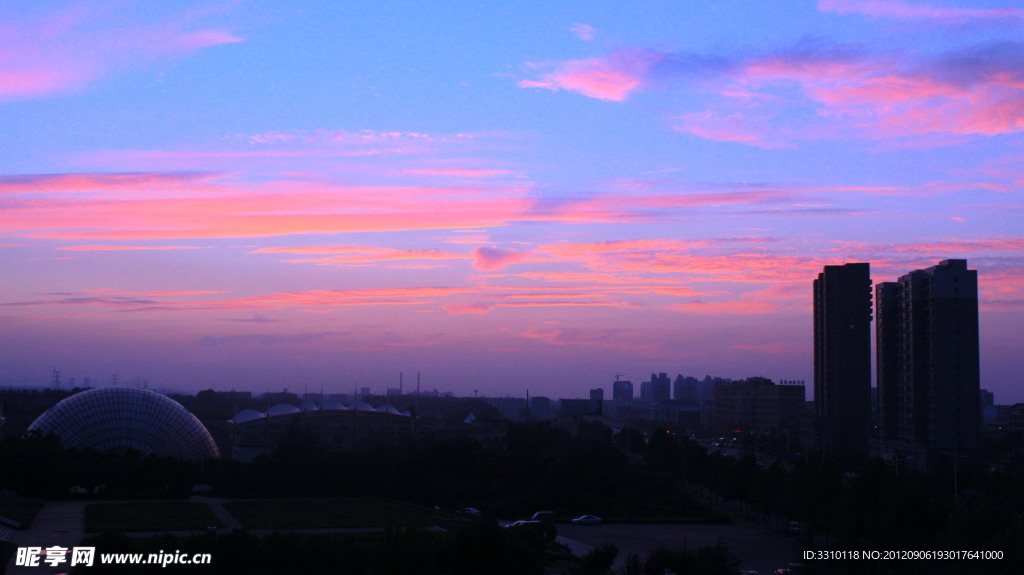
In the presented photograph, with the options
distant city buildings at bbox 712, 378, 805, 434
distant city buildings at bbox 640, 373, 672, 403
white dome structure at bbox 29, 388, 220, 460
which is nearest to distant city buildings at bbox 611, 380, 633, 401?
distant city buildings at bbox 640, 373, 672, 403

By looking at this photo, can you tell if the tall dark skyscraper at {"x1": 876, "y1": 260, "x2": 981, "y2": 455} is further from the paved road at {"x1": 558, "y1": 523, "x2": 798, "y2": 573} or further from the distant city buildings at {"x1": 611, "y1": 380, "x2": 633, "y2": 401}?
the distant city buildings at {"x1": 611, "y1": 380, "x2": 633, "y2": 401}

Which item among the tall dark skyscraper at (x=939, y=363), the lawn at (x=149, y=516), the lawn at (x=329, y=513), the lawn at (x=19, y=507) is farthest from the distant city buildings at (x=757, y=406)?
the lawn at (x=19, y=507)

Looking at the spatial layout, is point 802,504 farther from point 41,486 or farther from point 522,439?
point 41,486

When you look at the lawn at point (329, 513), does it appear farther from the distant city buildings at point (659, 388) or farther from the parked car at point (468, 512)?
the distant city buildings at point (659, 388)

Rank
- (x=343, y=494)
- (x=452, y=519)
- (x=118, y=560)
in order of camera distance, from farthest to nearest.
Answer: (x=343, y=494), (x=452, y=519), (x=118, y=560)

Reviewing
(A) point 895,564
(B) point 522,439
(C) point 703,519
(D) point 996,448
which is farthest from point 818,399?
(A) point 895,564

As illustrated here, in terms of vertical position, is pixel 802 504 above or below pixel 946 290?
below
